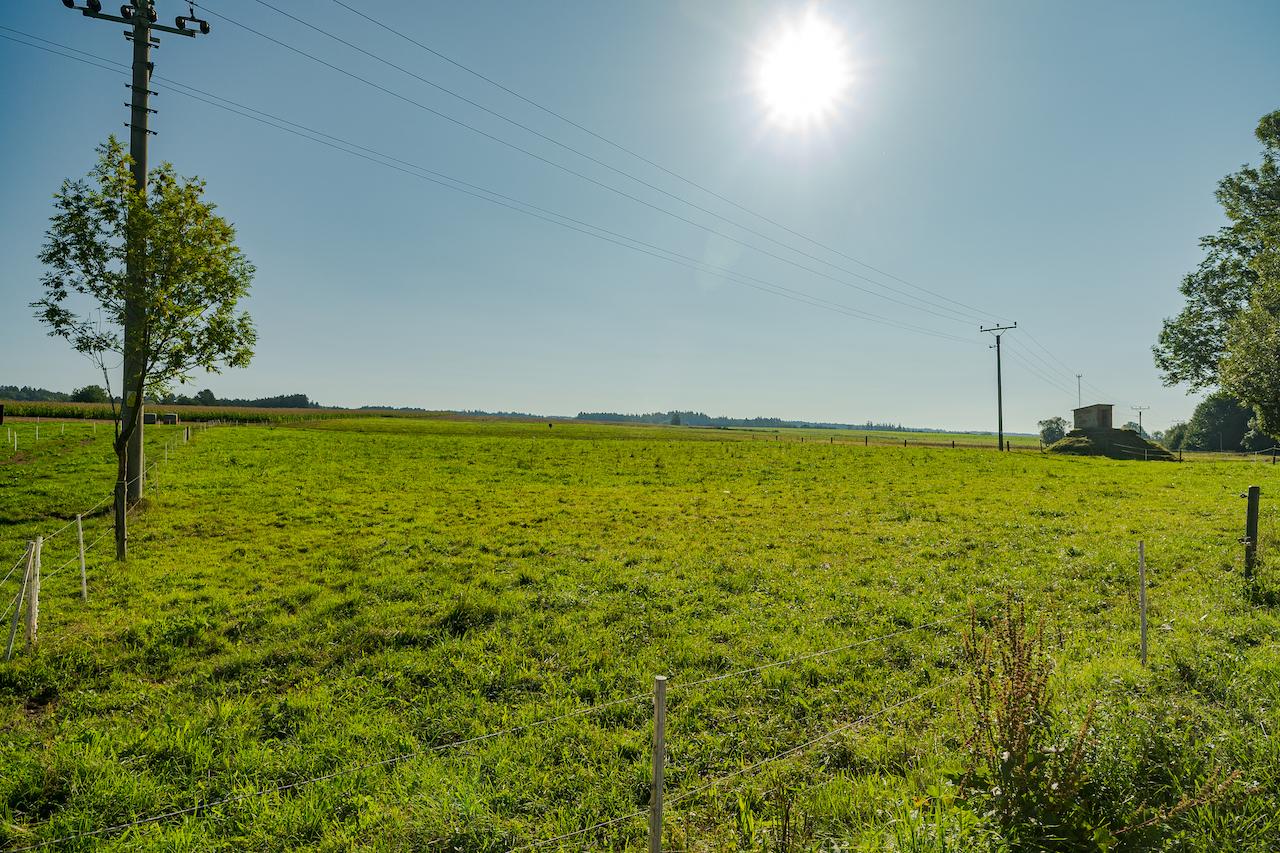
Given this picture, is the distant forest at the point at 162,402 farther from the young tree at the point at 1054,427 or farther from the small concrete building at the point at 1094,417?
the young tree at the point at 1054,427

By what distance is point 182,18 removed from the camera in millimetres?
15539

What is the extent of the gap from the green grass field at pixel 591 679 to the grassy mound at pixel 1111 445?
4617 centimetres

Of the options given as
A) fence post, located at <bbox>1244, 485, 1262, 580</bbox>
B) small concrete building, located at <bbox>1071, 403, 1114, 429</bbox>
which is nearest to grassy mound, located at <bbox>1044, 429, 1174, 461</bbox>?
small concrete building, located at <bbox>1071, 403, 1114, 429</bbox>

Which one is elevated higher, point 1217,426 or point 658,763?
point 1217,426

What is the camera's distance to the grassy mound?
186 feet

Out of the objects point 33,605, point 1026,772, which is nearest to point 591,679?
point 1026,772

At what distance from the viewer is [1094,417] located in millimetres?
66375

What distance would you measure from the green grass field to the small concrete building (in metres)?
55.5

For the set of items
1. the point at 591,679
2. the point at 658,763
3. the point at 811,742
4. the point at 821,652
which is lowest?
the point at 591,679

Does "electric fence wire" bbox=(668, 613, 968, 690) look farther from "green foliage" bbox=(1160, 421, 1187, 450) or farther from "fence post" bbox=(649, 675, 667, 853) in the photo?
"green foliage" bbox=(1160, 421, 1187, 450)

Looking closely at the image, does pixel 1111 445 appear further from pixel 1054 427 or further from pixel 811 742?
pixel 1054 427

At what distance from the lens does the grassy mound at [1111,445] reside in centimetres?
5666

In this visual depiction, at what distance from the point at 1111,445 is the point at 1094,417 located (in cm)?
830

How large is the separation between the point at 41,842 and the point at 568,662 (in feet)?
18.2
